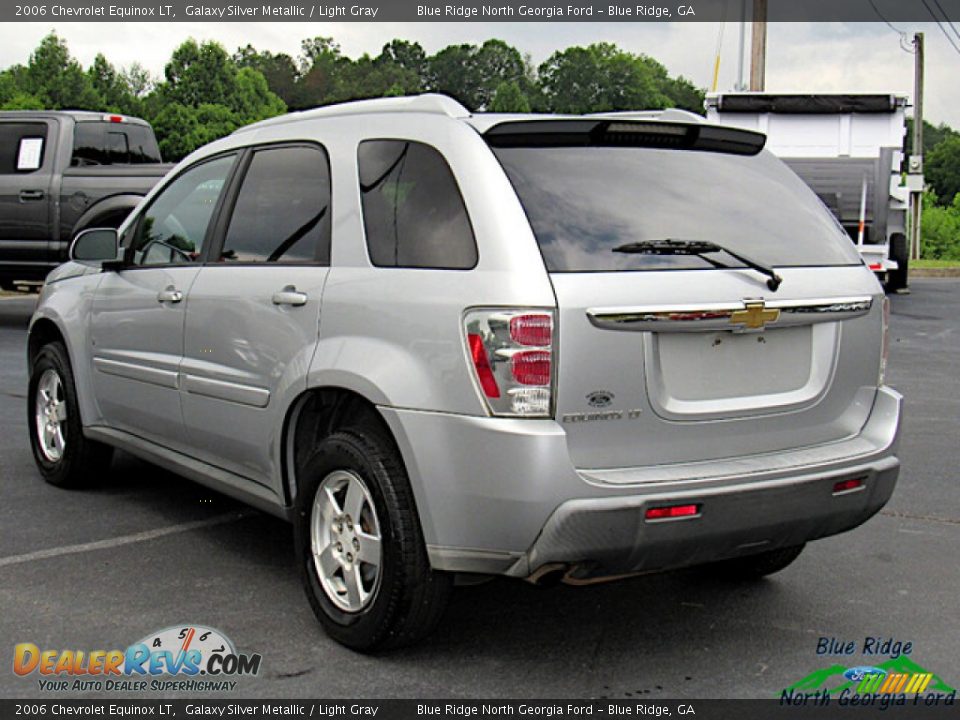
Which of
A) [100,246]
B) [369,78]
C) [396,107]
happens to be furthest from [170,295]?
[369,78]

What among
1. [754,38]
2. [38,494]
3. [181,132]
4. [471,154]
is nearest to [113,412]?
[38,494]

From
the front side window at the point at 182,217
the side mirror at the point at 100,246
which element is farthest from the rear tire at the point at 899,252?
the side mirror at the point at 100,246

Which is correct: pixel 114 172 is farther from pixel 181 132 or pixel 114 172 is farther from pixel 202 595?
pixel 181 132

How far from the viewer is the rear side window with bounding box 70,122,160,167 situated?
13914mm

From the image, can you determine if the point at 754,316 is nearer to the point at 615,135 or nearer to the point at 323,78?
the point at 615,135

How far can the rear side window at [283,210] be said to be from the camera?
4.45 meters

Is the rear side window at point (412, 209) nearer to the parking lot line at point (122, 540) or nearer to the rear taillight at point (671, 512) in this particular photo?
the rear taillight at point (671, 512)

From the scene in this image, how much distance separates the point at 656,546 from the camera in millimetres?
3604

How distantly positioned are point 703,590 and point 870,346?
123 cm

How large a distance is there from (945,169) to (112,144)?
100206 mm

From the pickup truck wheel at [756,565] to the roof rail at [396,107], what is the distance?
6.87 ft

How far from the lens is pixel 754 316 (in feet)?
12.5

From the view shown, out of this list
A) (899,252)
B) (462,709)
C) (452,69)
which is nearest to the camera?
(462,709)

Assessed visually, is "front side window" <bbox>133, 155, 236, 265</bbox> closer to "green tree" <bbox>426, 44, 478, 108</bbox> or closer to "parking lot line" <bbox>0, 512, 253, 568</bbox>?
"parking lot line" <bbox>0, 512, 253, 568</bbox>
